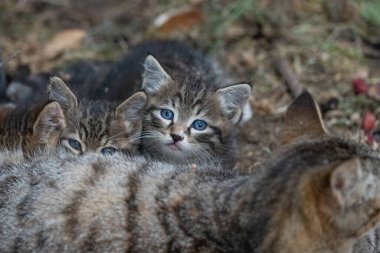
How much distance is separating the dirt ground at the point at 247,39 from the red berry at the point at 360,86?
0.01m

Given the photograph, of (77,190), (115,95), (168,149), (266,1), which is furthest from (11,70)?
(77,190)

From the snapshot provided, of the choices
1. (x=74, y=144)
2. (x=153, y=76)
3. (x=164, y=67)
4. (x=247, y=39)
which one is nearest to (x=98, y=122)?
(x=74, y=144)

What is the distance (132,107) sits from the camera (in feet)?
18.5

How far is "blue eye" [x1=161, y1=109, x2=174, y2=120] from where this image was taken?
5984 millimetres

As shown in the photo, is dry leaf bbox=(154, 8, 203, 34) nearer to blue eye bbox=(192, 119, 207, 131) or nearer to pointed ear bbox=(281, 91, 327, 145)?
blue eye bbox=(192, 119, 207, 131)

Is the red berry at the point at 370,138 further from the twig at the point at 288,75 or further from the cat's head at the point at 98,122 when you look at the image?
the cat's head at the point at 98,122

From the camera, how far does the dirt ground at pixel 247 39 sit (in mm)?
7035

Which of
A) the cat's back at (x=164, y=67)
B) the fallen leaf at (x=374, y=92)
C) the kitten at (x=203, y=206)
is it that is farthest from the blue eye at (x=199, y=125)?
the fallen leaf at (x=374, y=92)

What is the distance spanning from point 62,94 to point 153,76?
86cm

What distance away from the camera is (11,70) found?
7316mm

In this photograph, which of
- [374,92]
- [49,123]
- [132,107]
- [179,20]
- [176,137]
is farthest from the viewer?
[179,20]

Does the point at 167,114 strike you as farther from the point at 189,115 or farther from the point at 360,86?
the point at 360,86

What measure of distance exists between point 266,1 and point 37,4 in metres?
2.73

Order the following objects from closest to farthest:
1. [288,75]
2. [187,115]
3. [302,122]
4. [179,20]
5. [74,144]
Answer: [302,122]
[74,144]
[187,115]
[288,75]
[179,20]
